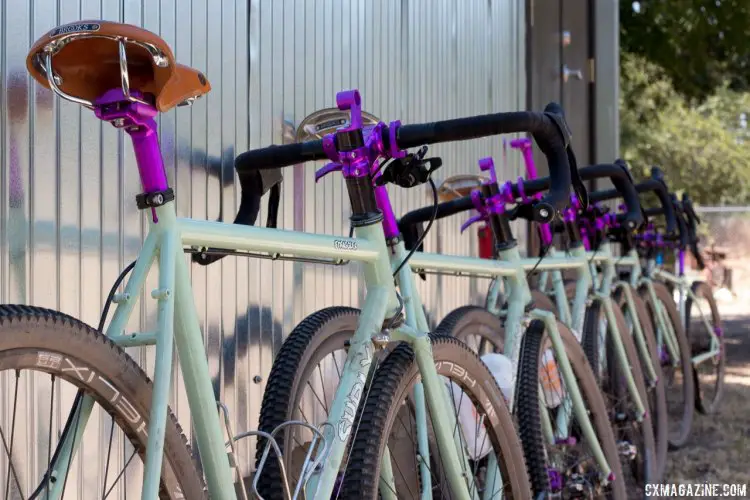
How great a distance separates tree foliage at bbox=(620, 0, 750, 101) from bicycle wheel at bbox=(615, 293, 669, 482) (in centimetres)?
472

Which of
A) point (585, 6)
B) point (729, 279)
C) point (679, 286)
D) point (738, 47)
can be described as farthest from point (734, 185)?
point (679, 286)

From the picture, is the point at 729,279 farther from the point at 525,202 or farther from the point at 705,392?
the point at 525,202

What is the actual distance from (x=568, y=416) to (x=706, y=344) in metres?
3.34

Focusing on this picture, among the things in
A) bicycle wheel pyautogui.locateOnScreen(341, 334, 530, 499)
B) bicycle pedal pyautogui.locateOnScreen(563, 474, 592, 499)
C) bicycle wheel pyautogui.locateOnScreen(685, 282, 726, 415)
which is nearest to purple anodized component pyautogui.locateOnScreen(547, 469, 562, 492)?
bicycle pedal pyautogui.locateOnScreen(563, 474, 592, 499)

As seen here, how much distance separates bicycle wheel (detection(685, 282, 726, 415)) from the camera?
17.5ft

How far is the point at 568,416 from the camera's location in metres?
2.74

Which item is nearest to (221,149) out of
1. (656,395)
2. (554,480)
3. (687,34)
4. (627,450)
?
(554,480)

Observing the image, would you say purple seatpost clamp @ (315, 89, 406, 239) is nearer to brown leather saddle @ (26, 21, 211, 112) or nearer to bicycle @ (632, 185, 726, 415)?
brown leather saddle @ (26, 21, 211, 112)

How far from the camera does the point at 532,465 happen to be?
240cm

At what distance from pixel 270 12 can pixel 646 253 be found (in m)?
2.99

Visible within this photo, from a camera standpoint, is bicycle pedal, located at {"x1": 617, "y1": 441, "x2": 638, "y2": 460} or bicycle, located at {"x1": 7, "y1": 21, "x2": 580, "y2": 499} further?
bicycle pedal, located at {"x1": 617, "y1": 441, "x2": 638, "y2": 460}

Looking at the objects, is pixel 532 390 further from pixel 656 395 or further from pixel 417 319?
pixel 656 395

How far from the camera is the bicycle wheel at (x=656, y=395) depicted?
12.1 ft

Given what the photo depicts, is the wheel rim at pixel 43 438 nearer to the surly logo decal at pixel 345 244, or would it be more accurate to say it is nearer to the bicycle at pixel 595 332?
the surly logo decal at pixel 345 244
